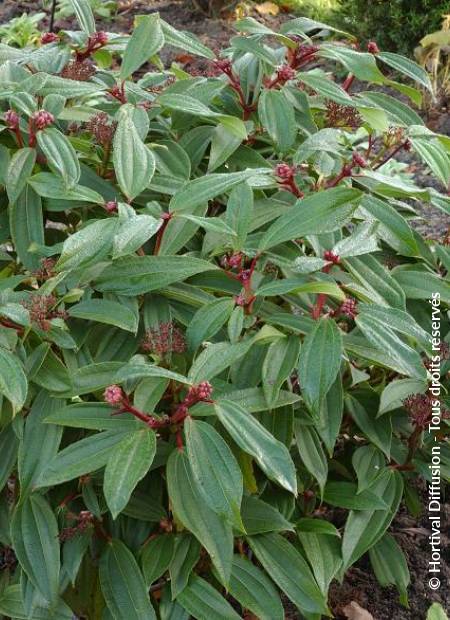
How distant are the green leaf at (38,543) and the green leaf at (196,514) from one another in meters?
0.23

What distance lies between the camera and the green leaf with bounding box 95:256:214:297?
154 cm

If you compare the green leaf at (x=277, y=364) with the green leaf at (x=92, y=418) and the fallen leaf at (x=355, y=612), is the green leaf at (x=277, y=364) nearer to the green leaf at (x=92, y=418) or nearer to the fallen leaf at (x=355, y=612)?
the green leaf at (x=92, y=418)

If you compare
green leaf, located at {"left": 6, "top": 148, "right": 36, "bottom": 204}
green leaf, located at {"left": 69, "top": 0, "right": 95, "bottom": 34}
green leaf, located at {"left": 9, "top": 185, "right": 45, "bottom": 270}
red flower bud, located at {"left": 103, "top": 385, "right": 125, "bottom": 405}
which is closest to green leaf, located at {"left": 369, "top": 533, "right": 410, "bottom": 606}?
→ red flower bud, located at {"left": 103, "top": 385, "right": 125, "bottom": 405}

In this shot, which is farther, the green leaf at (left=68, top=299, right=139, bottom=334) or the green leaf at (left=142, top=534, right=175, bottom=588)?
the green leaf at (left=142, top=534, right=175, bottom=588)

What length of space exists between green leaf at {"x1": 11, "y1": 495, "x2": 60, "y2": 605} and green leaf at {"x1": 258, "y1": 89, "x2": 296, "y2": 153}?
809 millimetres

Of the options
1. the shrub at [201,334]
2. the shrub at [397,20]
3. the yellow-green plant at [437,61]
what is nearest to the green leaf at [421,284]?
the shrub at [201,334]

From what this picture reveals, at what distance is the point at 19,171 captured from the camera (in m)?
1.67

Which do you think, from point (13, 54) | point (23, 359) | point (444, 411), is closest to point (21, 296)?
point (23, 359)

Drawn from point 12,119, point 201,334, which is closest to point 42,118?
point 12,119

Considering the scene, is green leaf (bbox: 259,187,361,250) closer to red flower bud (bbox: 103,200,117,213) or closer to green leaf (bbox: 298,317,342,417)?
green leaf (bbox: 298,317,342,417)

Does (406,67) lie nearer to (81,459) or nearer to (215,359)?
(215,359)

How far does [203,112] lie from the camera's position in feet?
5.54

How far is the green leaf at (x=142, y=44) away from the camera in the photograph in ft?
5.76

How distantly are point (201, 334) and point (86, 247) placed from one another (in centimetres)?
24
